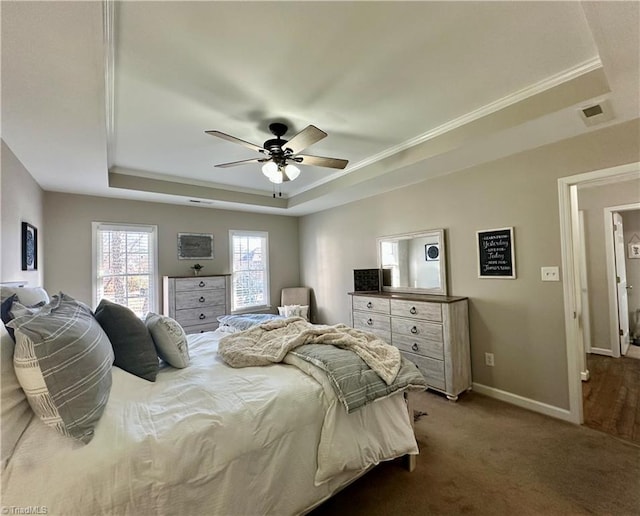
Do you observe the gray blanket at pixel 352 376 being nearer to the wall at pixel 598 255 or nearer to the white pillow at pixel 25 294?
the white pillow at pixel 25 294

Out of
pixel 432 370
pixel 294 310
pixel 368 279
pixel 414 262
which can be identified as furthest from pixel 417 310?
pixel 294 310

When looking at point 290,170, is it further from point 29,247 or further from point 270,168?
point 29,247

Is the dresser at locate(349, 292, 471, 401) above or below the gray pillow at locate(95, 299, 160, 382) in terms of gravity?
below

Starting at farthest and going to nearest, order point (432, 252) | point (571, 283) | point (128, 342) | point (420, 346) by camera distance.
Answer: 1. point (432, 252)
2. point (420, 346)
3. point (571, 283)
4. point (128, 342)

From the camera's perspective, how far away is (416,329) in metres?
3.16

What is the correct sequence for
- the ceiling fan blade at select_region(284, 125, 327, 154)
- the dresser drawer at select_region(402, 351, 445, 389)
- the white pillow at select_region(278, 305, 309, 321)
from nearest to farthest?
1. the ceiling fan blade at select_region(284, 125, 327, 154)
2. the dresser drawer at select_region(402, 351, 445, 389)
3. the white pillow at select_region(278, 305, 309, 321)

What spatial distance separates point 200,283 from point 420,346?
313 centimetres

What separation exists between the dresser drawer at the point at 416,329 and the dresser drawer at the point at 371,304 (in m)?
0.19

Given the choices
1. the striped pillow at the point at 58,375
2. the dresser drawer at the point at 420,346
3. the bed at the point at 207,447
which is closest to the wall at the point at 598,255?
the dresser drawer at the point at 420,346

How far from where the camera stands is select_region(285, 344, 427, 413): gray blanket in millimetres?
1589

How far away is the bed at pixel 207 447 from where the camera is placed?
0.98m

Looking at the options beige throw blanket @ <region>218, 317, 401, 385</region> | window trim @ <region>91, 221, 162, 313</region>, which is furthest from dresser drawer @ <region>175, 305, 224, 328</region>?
beige throw blanket @ <region>218, 317, 401, 385</region>

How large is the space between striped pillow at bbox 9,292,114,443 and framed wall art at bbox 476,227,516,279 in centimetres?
322

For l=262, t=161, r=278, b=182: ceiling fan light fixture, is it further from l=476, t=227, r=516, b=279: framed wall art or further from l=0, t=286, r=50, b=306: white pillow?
l=476, t=227, r=516, b=279: framed wall art
